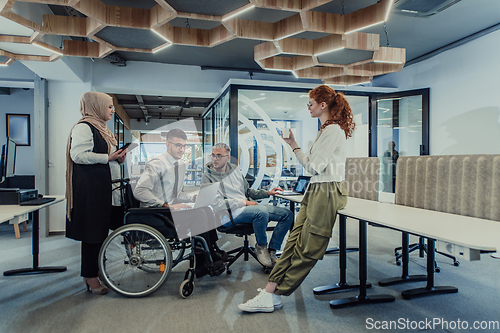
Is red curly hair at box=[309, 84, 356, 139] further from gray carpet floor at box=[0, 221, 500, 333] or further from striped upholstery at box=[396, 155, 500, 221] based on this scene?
gray carpet floor at box=[0, 221, 500, 333]

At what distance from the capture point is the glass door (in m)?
5.66

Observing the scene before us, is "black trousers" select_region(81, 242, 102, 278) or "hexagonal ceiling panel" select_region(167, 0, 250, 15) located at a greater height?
"hexagonal ceiling panel" select_region(167, 0, 250, 15)

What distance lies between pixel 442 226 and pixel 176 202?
1.89 meters

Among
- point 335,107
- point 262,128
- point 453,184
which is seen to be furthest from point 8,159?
point 262,128

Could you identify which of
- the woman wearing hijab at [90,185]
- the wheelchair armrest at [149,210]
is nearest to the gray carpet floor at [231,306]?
the woman wearing hijab at [90,185]

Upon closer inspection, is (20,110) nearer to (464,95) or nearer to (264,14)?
(264,14)

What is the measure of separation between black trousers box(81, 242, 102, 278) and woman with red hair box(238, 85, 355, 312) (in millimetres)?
1172

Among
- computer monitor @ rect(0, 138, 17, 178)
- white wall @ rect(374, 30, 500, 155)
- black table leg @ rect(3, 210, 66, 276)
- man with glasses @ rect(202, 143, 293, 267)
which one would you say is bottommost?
black table leg @ rect(3, 210, 66, 276)

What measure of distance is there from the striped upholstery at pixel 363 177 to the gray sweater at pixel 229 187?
3.11 feet

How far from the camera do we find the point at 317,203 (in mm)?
1900

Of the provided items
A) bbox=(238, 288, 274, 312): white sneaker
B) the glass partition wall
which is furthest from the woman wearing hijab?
the glass partition wall

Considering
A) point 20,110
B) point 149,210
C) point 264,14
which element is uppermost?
point 264,14

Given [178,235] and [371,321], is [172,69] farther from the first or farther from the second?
[371,321]

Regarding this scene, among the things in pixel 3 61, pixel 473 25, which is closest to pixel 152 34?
pixel 3 61
